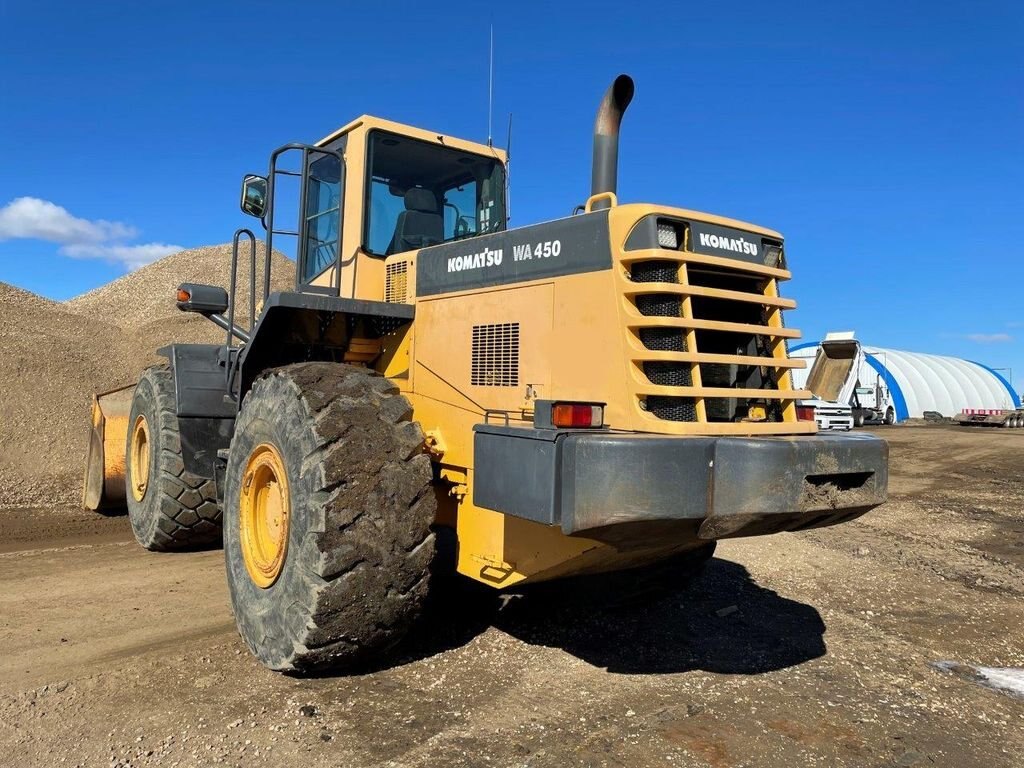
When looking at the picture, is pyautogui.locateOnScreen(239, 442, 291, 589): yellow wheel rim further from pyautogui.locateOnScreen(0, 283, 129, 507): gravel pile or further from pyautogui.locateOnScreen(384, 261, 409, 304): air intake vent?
pyautogui.locateOnScreen(0, 283, 129, 507): gravel pile

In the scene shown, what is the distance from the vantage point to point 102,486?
8094 mm

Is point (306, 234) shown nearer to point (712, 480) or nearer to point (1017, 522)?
point (712, 480)

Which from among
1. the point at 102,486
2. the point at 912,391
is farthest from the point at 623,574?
the point at 912,391

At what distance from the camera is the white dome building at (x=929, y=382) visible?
38.1 metres

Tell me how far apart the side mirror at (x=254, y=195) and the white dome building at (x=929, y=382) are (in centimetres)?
3265

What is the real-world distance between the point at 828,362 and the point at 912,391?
38087mm

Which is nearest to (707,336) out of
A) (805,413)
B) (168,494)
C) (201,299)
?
(805,413)

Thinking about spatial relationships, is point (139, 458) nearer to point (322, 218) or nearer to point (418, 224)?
point (322, 218)

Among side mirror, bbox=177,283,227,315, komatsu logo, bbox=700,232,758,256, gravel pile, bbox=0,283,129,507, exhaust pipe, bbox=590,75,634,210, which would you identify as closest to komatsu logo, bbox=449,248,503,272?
exhaust pipe, bbox=590,75,634,210

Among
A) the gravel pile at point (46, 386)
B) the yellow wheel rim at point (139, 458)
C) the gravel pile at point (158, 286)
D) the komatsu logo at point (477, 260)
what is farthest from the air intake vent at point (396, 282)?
the gravel pile at point (158, 286)

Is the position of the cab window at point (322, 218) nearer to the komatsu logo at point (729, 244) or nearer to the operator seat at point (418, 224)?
the operator seat at point (418, 224)

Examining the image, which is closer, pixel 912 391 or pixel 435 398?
pixel 435 398

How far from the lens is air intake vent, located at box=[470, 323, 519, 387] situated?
13.2ft

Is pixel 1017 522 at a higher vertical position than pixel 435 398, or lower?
lower
